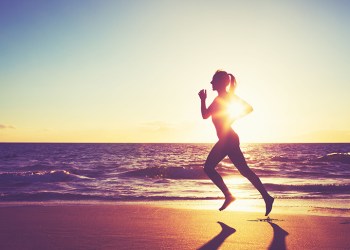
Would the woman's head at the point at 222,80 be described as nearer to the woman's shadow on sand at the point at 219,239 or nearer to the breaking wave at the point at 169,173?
the woman's shadow on sand at the point at 219,239

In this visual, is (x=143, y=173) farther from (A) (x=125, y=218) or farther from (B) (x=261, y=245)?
(B) (x=261, y=245)

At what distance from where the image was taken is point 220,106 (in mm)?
5273

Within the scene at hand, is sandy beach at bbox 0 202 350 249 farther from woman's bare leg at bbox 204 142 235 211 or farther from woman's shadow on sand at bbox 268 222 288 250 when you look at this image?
Result: woman's bare leg at bbox 204 142 235 211

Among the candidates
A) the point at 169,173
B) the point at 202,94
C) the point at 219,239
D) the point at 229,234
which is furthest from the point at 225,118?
the point at 169,173

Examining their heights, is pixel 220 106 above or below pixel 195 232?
above

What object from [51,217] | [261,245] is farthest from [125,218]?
[261,245]

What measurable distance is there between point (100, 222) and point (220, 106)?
93.0 inches

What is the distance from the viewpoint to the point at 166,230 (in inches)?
184

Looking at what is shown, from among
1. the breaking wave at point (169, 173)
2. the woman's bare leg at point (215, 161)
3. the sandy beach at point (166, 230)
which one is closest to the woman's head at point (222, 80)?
the woman's bare leg at point (215, 161)

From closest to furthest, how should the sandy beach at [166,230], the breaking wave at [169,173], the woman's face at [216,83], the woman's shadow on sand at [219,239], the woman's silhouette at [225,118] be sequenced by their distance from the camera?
the woman's shadow on sand at [219,239]
the sandy beach at [166,230]
the woman's silhouette at [225,118]
the woman's face at [216,83]
the breaking wave at [169,173]

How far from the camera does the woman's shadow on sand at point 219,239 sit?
3.76 meters

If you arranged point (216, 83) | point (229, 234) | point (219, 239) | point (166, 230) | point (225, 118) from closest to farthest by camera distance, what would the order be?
point (219, 239), point (229, 234), point (166, 230), point (225, 118), point (216, 83)

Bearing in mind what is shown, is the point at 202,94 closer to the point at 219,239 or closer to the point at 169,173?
the point at 219,239

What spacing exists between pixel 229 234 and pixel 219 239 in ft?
0.99
